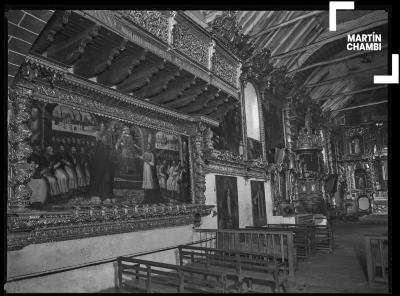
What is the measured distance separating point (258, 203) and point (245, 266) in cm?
521

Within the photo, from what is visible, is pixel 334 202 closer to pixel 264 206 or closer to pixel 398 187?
pixel 264 206

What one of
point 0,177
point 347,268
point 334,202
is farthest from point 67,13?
point 334,202

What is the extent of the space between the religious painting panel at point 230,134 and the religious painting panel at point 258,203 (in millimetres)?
1356

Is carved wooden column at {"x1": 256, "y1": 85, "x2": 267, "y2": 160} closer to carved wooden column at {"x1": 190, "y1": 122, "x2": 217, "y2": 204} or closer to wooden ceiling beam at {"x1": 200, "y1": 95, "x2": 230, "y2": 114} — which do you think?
wooden ceiling beam at {"x1": 200, "y1": 95, "x2": 230, "y2": 114}

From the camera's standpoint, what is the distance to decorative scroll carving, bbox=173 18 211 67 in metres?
6.14

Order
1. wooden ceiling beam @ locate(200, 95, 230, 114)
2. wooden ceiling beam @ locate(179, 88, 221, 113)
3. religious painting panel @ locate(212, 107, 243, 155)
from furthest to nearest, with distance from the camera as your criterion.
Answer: religious painting panel @ locate(212, 107, 243, 155)
wooden ceiling beam @ locate(200, 95, 230, 114)
wooden ceiling beam @ locate(179, 88, 221, 113)

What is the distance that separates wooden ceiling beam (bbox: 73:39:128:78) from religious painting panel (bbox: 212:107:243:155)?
15.0 feet

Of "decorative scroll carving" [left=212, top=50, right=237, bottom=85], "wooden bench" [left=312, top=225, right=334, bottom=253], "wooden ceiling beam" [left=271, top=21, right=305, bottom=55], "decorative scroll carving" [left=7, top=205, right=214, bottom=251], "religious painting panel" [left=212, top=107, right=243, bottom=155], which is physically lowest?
"wooden bench" [left=312, top=225, right=334, bottom=253]

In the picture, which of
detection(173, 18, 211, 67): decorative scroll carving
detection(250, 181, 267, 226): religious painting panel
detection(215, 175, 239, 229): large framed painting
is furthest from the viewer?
detection(250, 181, 267, 226): religious painting panel

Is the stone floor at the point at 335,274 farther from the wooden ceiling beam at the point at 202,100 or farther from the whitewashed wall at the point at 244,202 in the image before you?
the wooden ceiling beam at the point at 202,100

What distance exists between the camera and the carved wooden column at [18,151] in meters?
4.19

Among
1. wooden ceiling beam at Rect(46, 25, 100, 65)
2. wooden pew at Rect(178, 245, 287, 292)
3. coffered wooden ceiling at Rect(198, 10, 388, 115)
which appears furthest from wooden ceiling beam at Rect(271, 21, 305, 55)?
wooden ceiling beam at Rect(46, 25, 100, 65)

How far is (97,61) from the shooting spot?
5375mm

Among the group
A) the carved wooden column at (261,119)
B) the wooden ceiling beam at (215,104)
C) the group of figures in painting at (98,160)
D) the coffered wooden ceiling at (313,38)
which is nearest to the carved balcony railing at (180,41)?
the wooden ceiling beam at (215,104)
